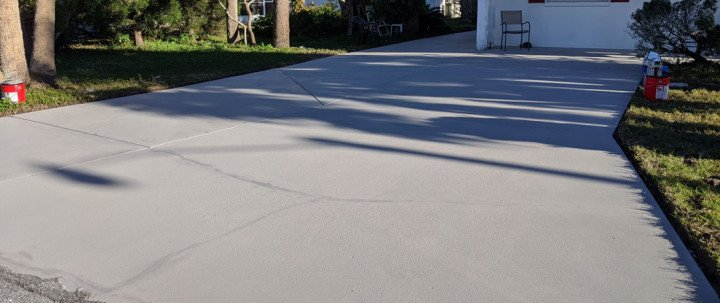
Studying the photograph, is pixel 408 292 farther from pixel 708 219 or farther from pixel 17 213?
pixel 17 213

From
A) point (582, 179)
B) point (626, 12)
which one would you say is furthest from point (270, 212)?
point (626, 12)

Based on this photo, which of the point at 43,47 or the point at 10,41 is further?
the point at 43,47

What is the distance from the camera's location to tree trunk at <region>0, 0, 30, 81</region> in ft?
34.4

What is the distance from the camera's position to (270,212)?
17.3 feet

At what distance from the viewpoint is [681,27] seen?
1167cm

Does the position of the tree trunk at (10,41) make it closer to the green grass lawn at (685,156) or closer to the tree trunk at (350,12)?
the green grass lawn at (685,156)

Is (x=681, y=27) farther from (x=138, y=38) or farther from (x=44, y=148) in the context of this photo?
(x=138, y=38)

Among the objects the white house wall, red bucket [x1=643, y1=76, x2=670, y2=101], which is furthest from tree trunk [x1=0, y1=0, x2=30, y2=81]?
the white house wall

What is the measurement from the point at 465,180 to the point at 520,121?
8.50ft

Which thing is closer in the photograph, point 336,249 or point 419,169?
point 336,249

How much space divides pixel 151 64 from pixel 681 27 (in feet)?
34.2

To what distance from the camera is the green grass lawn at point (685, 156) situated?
475 cm

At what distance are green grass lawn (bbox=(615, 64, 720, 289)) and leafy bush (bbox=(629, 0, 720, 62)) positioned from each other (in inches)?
49.4

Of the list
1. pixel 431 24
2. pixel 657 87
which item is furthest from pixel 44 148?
pixel 431 24
